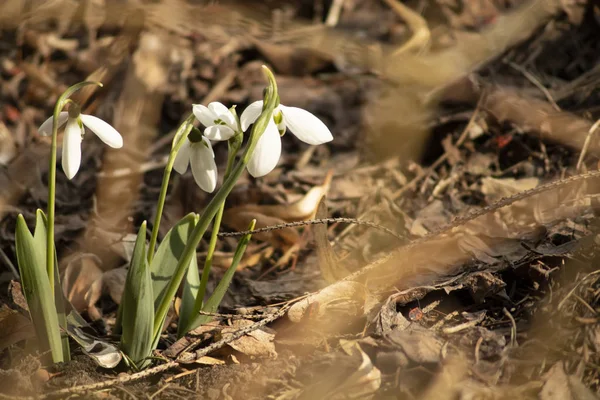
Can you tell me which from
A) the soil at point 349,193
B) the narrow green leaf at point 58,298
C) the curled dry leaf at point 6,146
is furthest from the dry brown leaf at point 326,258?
the curled dry leaf at point 6,146

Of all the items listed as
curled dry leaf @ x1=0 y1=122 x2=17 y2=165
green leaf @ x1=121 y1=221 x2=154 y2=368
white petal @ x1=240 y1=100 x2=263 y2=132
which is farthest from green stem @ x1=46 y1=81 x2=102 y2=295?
curled dry leaf @ x1=0 y1=122 x2=17 y2=165

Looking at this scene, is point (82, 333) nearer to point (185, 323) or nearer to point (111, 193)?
point (185, 323)

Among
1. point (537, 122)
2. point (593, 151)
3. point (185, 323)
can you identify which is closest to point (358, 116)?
point (537, 122)

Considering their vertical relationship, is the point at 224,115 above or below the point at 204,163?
above

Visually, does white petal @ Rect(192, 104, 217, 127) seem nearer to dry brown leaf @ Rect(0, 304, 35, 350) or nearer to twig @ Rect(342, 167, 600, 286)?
twig @ Rect(342, 167, 600, 286)

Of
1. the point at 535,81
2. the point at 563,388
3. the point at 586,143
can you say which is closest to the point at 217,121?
the point at 563,388

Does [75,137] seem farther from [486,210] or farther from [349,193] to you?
[349,193]
